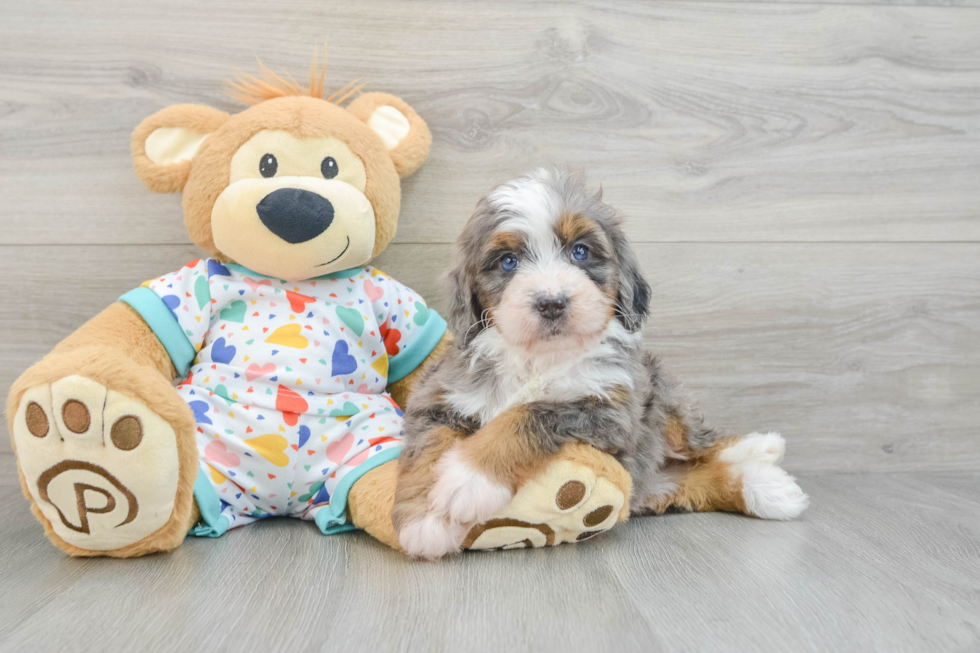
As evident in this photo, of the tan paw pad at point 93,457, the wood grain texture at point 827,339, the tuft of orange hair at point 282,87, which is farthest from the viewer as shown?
the wood grain texture at point 827,339

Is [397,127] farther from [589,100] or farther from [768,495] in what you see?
[768,495]

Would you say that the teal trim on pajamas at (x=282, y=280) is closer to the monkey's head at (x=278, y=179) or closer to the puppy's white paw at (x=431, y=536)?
the monkey's head at (x=278, y=179)

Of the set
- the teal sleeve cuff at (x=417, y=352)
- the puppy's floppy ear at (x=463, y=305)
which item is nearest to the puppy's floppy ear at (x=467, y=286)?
the puppy's floppy ear at (x=463, y=305)

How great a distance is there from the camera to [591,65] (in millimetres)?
1981

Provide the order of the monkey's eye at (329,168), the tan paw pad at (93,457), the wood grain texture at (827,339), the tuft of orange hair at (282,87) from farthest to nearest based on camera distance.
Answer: the wood grain texture at (827,339) → the tuft of orange hair at (282,87) → the monkey's eye at (329,168) → the tan paw pad at (93,457)

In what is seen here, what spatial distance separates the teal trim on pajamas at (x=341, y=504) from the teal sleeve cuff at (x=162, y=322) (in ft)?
1.55

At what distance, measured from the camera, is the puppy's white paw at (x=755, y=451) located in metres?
1.69

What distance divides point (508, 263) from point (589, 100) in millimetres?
816

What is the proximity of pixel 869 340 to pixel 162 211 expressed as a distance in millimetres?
2078

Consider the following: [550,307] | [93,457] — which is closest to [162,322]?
[93,457]

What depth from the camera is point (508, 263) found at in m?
1.41

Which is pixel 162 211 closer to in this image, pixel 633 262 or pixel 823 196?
pixel 633 262

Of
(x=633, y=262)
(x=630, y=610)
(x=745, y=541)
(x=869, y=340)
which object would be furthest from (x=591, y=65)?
(x=630, y=610)

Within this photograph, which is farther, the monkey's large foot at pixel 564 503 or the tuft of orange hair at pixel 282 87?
the tuft of orange hair at pixel 282 87
